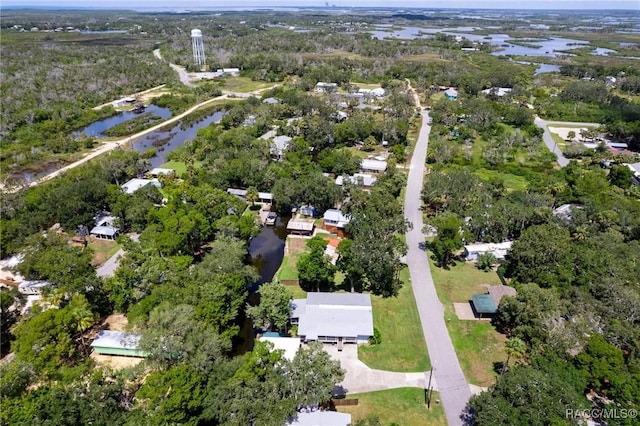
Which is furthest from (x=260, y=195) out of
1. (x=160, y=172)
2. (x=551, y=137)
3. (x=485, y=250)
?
(x=551, y=137)

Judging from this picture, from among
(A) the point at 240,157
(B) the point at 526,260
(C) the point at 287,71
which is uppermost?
(C) the point at 287,71

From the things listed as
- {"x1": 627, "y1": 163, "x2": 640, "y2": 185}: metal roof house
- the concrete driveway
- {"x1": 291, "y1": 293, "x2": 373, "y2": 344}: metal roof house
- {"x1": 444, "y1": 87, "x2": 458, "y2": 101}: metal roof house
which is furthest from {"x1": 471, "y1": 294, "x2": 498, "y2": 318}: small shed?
{"x1": 444, "y1": 87, "x2": 458, "y2": 101}: metal roof house

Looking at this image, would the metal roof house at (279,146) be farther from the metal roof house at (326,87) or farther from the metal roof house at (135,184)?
the metal roof house at (326,87)

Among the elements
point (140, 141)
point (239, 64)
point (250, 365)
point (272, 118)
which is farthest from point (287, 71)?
point (250, 365)

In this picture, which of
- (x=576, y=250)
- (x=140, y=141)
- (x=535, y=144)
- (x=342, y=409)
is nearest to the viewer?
(x=342, y=409)

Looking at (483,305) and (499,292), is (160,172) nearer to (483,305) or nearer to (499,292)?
(483,305)

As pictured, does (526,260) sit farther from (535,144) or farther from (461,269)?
(535,144)

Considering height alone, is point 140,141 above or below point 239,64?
below

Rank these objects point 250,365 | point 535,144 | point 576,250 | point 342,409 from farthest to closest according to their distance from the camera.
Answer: point 535,144 < point 576,250 < point 342,409 < point 250,365
